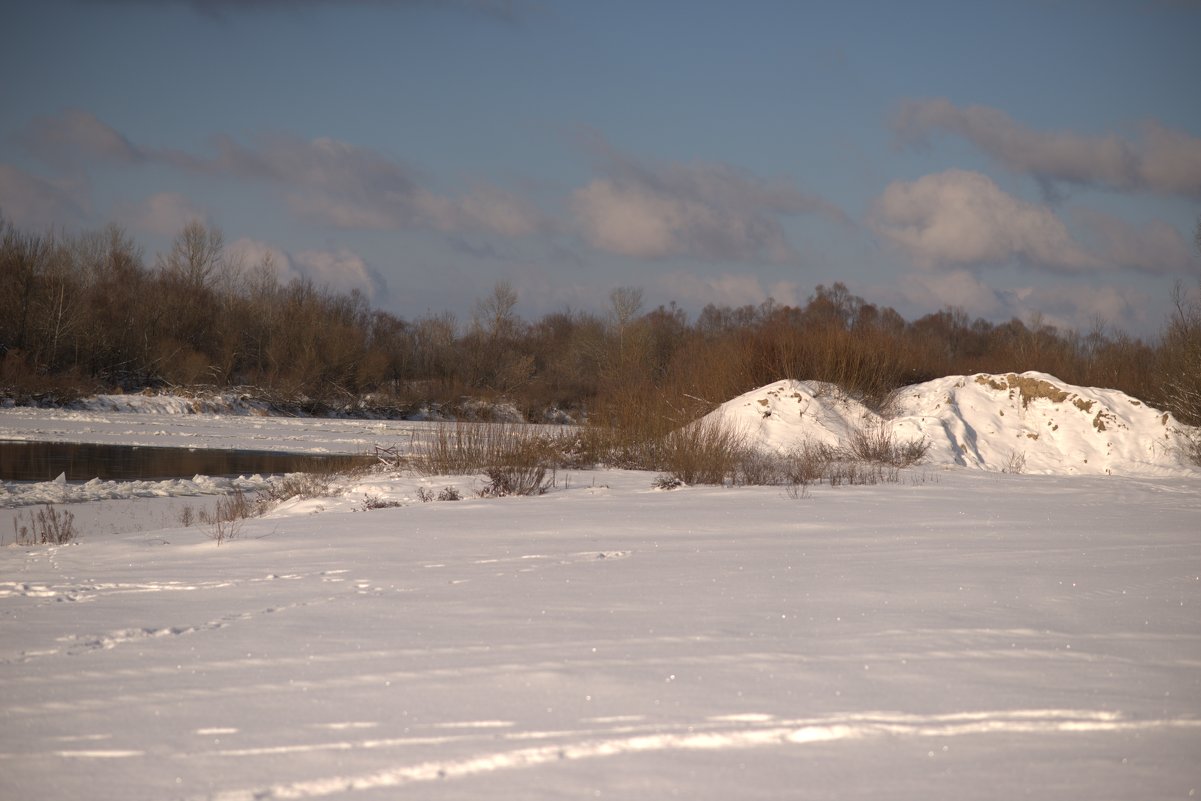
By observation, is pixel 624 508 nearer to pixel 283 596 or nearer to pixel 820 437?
pixel 283 596

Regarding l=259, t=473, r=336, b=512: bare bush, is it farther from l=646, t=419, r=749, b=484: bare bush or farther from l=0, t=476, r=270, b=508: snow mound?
l=646, t=419, r=749, b=484: bare bush

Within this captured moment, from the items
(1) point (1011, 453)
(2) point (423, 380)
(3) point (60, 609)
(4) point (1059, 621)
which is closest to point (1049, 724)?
(4) point (1059, 621)

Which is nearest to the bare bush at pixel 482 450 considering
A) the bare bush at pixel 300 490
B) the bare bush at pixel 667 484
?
the bare bush at pixel 300 490

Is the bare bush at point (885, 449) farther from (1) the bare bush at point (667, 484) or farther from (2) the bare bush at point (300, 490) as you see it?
(2) the bare bush at point (300, 490)

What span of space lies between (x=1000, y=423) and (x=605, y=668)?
55.1 feet

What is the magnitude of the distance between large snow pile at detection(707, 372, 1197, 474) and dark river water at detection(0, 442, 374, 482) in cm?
782

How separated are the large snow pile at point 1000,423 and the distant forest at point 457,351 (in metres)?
0.80

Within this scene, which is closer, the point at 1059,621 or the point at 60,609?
the point at 1059,621

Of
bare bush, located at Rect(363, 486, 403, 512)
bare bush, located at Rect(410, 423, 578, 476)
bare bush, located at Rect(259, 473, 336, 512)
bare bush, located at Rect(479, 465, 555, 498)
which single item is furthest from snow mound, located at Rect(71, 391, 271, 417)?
bare bush, located at Rect(363, 486, 403, 512)

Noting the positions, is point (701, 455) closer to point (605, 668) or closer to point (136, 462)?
point (605, 668)

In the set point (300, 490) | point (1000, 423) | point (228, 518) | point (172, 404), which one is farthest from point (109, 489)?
point (172, 404)

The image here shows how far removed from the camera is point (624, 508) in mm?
10188

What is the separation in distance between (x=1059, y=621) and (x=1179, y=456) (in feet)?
49.1

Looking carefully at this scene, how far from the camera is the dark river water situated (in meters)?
17.1
